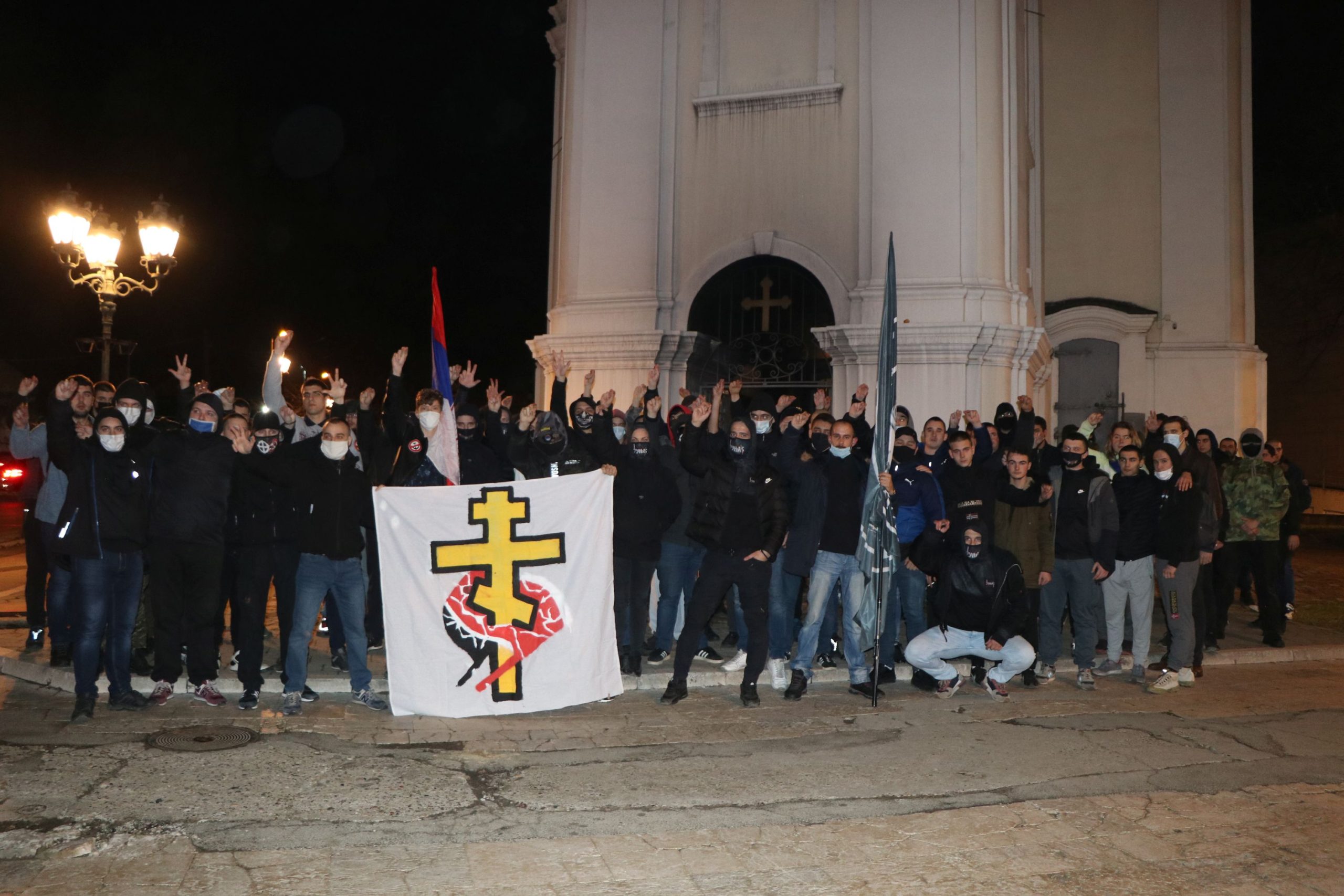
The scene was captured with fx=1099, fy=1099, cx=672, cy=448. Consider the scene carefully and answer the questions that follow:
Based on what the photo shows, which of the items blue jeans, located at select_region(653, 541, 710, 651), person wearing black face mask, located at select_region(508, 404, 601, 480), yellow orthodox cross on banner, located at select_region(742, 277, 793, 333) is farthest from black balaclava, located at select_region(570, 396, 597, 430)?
yellow orthodox cross on banner, located at select_region(742, 277, 793, 333)

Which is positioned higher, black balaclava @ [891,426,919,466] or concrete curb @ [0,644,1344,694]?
black balaclava @ [891,426,919,466]

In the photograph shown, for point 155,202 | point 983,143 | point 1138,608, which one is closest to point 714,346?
point 983,143

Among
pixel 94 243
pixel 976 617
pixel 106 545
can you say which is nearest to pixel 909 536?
pixel 976 617

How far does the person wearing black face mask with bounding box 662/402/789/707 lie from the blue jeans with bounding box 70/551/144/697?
3.66m

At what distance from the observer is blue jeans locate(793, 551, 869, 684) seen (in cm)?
819

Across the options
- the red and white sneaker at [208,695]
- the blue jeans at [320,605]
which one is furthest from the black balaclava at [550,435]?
the red and white sneaker at [208,695]

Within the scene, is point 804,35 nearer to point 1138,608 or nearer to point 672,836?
point 1138,608

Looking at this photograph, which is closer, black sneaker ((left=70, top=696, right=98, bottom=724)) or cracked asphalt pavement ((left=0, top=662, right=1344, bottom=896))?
cracked asphalt pavement ((left=0, top=662, right=1344, bottom=896))

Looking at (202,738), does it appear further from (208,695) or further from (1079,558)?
(1079,558)

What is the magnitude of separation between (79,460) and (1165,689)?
789cm

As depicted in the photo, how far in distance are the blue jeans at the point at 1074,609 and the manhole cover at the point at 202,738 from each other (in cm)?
598

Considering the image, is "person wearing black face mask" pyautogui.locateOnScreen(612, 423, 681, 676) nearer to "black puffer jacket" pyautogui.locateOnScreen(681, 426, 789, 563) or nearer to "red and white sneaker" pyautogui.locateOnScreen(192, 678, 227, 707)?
"black puffer jacket" pyautogui.locateOnScreen(681, 426, 789, 563)

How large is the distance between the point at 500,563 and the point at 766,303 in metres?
9.27

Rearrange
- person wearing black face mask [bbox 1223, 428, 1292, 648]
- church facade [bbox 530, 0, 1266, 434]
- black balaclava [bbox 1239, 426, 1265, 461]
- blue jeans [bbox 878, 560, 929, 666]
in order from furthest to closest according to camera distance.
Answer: church facade [bbox 530, 0, 1266, 434]
black balaclava [bbox 1239, 426, 1265, 461]
person wearing black face mask [bbox 1223, 428, 1292, 648]
blue jeans [bbox 878, 560, 929, 666]
